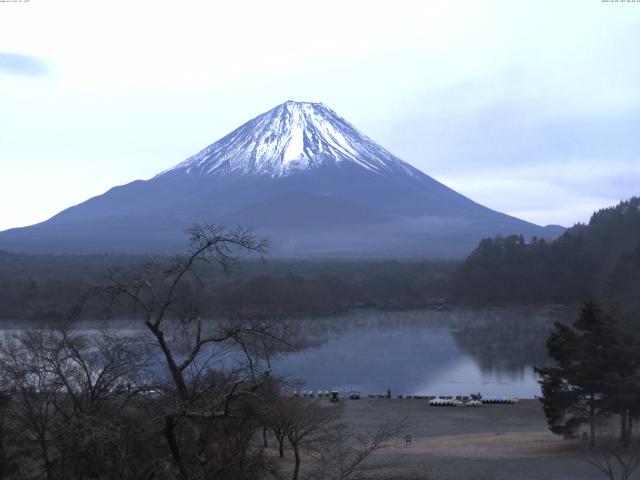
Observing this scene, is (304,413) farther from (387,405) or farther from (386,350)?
(386,350)

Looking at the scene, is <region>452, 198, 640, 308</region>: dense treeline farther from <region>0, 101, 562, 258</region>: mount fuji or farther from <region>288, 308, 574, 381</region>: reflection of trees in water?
<region>0, 101, 562, 258</region>: mount fuji

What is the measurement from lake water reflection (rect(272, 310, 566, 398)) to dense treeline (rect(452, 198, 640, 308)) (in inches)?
399

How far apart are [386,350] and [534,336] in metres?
6.42

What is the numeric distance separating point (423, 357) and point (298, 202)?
89.5 metres

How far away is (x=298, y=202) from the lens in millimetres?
115625

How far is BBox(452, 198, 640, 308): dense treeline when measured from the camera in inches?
1944

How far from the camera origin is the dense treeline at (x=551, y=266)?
162ft

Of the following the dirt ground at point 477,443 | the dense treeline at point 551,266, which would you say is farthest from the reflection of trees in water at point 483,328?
the dirt ground at point 477,443

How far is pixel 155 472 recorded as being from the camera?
4145 mm

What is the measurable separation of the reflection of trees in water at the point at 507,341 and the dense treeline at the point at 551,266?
6.95 m

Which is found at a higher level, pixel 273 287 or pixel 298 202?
pixel 298 202

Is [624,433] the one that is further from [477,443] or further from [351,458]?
[351,458]

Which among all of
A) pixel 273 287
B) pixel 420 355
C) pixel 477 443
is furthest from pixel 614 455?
pixel 273 287

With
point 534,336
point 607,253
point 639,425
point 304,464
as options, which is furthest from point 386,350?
point 607,253
